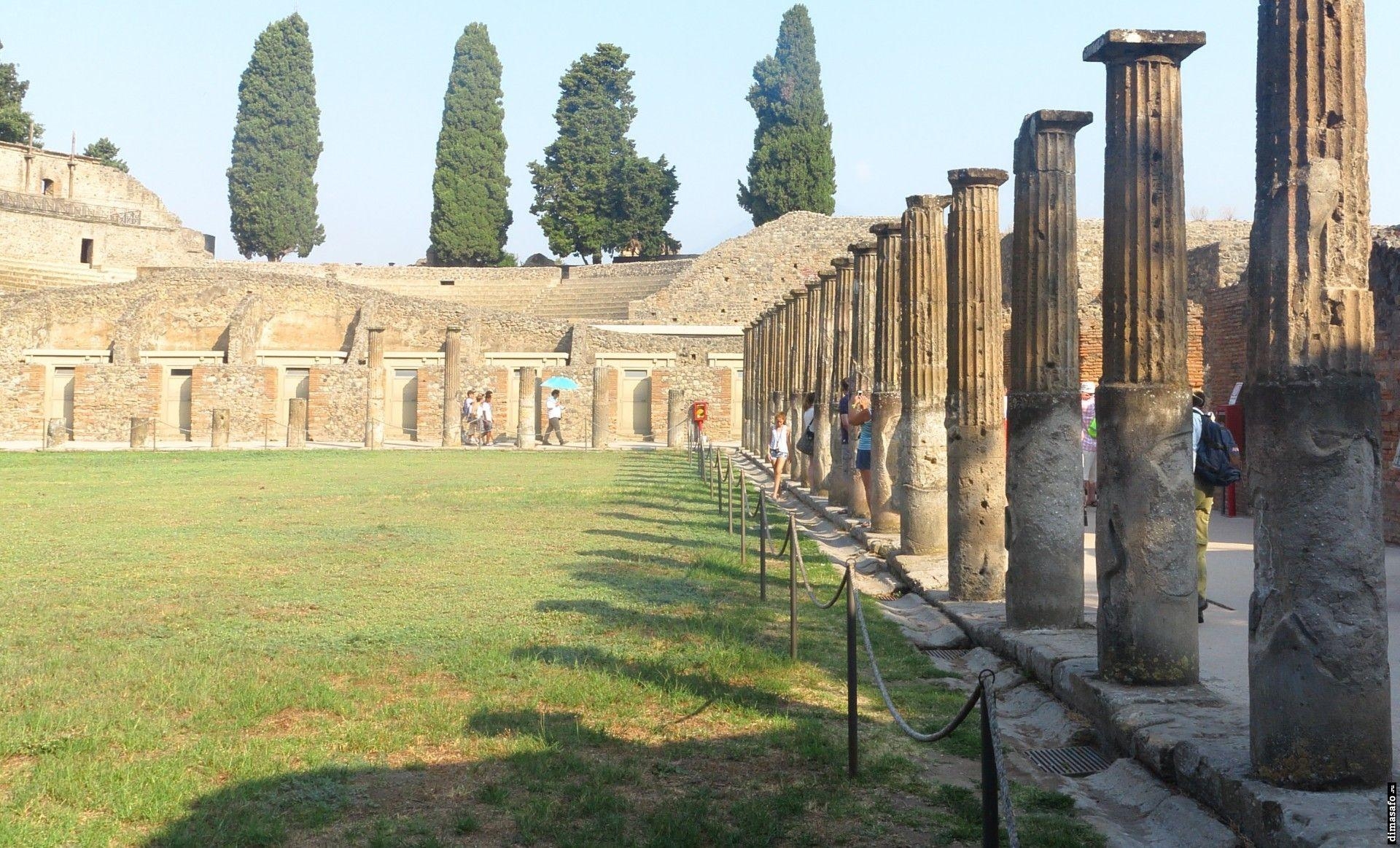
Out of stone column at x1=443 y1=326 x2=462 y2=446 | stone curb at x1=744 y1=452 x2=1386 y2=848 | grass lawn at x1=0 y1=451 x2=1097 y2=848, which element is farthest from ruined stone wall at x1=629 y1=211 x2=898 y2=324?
stone curb at x1=744 y1=452 x2=1386 y2=848

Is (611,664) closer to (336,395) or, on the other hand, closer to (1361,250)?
(1361,250)

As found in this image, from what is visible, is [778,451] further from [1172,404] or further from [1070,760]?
[1070,760]

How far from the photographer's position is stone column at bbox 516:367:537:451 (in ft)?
114

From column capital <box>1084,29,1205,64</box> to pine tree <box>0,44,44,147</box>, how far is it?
203 ft

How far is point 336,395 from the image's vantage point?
127ft

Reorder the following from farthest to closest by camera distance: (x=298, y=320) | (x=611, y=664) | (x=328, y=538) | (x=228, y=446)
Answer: (x=298, y=320)
(x=228, y=446)
(x=328, y=538)
(x=611, y=664)

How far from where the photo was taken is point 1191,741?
15.3ft

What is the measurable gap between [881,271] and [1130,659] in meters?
8.74

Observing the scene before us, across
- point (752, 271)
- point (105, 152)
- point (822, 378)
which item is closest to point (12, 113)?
point (105, 152)

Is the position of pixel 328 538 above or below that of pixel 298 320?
below

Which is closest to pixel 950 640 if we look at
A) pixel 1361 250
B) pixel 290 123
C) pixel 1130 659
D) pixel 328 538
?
pixel 1130 659

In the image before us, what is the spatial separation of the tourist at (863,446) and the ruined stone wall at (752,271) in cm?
3661

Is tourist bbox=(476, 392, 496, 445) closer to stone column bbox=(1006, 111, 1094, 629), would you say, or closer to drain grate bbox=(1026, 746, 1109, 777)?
stone column bbox=(1006, 111, 1094, 629)

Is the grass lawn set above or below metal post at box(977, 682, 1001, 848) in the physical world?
below
